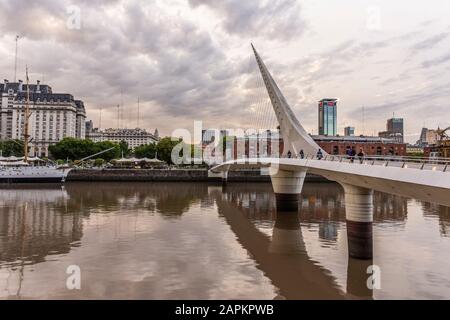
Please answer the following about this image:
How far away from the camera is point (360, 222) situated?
656 inches

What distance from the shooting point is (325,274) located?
1466 cm

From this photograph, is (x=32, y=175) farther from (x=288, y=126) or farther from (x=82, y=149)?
(x=288, y=126)

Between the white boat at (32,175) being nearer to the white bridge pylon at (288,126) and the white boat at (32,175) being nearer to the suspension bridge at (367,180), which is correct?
the white bridge pylon at (288,126)

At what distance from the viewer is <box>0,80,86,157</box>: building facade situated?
5591 inches

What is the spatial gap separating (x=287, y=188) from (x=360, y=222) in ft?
53.0

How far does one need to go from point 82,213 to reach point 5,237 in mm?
9595

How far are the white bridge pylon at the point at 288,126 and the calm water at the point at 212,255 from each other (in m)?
5.98

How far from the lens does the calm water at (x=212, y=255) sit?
12.7m

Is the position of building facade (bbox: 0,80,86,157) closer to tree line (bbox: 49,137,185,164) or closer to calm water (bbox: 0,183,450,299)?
tree line (bbox: 49,137,185,164)
